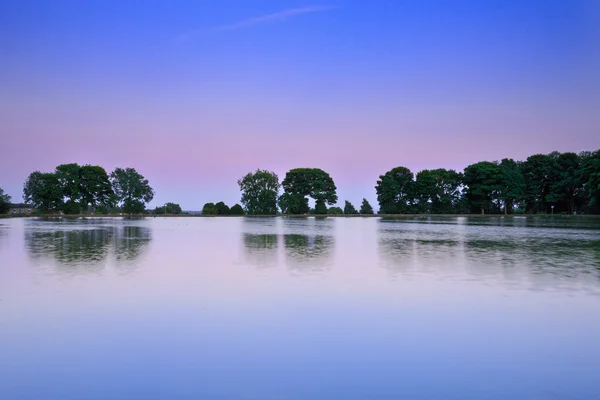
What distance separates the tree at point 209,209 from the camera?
79500 mm

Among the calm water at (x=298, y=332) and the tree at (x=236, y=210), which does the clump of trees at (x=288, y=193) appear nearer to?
the tree at (x=236, y=210)

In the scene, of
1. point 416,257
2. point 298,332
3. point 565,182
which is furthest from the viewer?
point 565,182

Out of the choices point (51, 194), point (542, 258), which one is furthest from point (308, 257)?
point (51, 194)

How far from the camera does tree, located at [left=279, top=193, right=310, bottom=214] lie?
8162cm

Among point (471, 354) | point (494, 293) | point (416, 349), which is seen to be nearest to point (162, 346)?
point (416, 349)

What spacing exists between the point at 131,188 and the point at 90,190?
746cm

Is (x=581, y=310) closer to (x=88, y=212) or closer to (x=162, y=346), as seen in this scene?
(x=162, y=346)

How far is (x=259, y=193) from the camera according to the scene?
3236 inches

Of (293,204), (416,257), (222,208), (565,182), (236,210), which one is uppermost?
(565,182)

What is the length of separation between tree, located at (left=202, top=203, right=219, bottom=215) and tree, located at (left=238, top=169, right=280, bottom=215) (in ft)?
19.5

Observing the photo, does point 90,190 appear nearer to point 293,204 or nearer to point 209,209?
point 209,209

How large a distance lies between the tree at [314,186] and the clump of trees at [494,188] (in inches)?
375

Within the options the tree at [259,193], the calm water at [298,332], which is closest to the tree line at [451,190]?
the tree at [259,193]

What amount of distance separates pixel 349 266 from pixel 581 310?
6575 millimetres
